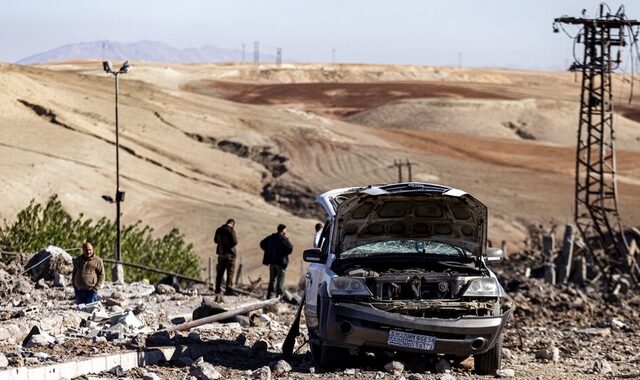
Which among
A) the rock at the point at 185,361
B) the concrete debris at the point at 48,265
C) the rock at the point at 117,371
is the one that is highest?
the rock at the point at 117,371

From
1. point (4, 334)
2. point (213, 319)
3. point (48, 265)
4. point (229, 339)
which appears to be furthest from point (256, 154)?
point (4, 334)

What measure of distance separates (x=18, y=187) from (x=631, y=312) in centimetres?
3172

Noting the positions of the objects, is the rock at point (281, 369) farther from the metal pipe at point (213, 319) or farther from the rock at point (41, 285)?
the rock at point (41, 285)

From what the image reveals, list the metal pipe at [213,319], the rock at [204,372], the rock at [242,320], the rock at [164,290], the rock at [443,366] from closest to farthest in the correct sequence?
the rock at [204,372] < the rock at [443,366] < the metal pipe at [213,319] < the rock at [242,320] < the rock at [164,290]

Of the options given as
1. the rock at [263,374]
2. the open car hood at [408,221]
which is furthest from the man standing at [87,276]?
the rock at [263,374]

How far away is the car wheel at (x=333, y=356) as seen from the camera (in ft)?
47.3

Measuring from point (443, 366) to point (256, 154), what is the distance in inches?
2434

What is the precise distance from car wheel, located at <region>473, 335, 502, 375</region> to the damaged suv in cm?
1

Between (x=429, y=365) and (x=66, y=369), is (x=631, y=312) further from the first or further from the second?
(x=66, y=369)

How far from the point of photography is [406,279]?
14273mm

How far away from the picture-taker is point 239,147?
7688cm

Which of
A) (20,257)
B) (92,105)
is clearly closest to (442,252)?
(20,257)

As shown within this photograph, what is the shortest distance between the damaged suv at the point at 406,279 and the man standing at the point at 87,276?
5.70 meters

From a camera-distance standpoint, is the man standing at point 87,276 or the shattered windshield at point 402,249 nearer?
the shattered windshield at point 402,249
